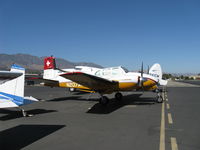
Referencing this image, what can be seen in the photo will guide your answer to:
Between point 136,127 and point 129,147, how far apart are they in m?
1.94

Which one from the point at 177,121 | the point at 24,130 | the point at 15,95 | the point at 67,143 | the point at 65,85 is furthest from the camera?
the point at 65,85

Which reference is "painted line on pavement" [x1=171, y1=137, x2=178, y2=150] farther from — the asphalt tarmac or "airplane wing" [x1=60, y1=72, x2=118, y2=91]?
"airplane wing" [x1=60, y1=72, x2=118, y2=91]

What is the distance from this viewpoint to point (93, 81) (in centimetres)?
1082

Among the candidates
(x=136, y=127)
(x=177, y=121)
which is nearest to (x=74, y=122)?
(x=136, y=127)

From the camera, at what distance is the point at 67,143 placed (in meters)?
4.89

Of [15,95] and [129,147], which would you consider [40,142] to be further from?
[15,95]

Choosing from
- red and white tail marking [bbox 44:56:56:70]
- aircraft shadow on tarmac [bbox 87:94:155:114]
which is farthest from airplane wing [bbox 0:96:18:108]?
red and white tail marking [bbox 44:56:56:70]

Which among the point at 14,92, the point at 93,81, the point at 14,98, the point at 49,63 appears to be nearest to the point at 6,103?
the point at 14,98

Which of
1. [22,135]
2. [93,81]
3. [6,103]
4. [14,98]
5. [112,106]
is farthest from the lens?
[112,106]

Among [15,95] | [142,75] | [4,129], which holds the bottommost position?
[4,129]

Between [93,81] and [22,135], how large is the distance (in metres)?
5.84

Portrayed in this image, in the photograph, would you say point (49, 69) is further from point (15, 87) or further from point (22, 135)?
point (22, 135)

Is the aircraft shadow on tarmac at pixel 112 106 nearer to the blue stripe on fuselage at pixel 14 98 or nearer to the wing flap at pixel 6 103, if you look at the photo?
the blue stripe on fuselage at pixel 14 98

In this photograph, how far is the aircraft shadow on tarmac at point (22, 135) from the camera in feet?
16.0
